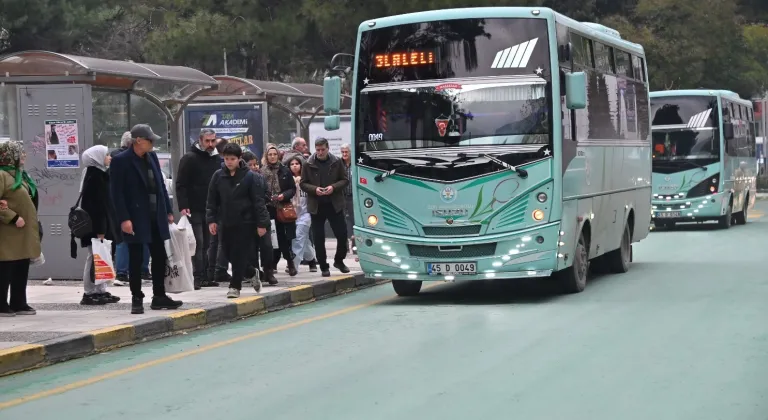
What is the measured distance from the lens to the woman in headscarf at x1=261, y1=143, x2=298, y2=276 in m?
17.5

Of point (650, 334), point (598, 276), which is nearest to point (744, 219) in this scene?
point (598, 276)

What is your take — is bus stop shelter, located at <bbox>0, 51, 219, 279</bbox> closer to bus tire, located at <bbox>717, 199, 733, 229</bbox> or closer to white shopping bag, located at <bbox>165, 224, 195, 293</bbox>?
white shopping bag, located at <bbox>165, 224, 195, 293</bbox>

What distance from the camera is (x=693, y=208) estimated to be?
99.7 ft

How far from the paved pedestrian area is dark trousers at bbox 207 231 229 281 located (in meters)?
0.16

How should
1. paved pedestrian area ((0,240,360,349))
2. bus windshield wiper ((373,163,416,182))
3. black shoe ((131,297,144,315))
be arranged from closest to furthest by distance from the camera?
paved pedestrian area ((0,240,360,349)), black shoe ((131,297,144,315)), bus windshield wiper ((373,163,416,182))

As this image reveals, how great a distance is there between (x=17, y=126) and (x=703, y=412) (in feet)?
39.4

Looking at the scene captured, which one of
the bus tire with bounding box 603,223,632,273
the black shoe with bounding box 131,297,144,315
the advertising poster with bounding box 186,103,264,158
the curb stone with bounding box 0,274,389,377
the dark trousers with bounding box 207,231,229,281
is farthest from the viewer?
the advertising poster with bounding box 186,103,264,158

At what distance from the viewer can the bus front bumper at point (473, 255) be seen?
48.1 feet

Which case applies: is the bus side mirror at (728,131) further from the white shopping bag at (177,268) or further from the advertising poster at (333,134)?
the white shopping bag at (177,268)

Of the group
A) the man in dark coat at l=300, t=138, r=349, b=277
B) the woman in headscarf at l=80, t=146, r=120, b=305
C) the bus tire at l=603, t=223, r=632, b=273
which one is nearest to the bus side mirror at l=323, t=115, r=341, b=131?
the man in dark coat at l=300, t=138, r=349, b=277

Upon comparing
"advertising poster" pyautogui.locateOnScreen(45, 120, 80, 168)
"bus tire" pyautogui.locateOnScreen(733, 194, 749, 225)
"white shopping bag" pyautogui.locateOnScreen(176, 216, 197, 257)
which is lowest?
"bus tire" pyautogui.locateOnScreen(733, 194, 749, 225)

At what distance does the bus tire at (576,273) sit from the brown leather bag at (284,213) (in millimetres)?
3684

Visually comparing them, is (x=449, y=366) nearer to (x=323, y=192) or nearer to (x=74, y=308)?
(x=74, y=308)

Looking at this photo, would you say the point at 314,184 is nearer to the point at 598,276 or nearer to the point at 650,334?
the point at 598,276
